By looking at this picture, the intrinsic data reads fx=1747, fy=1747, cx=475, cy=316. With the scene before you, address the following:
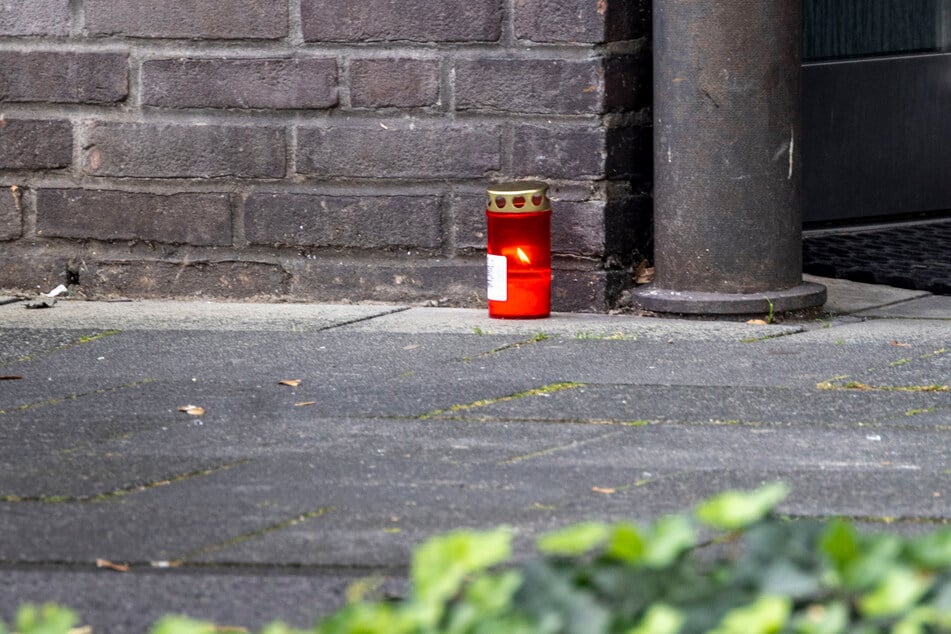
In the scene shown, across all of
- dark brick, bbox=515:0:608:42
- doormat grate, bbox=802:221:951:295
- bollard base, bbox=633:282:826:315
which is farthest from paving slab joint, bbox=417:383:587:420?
doormat grate, bbox=802:221:951:295

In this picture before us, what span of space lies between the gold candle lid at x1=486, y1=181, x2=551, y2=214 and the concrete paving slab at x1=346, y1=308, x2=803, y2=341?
1.08 ft

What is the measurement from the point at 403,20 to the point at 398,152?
38cm

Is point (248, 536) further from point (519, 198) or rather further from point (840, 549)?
point (519, 198)

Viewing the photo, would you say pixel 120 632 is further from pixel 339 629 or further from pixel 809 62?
pixel 809 62

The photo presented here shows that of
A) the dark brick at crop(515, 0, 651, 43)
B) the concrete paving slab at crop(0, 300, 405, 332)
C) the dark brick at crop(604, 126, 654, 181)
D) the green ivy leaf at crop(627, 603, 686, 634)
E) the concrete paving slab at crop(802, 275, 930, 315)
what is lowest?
the green ivy leaf at crop(627, 603, 686, 634)

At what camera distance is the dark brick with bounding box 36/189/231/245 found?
5.29 metres

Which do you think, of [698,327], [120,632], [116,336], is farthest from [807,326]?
[120,632]

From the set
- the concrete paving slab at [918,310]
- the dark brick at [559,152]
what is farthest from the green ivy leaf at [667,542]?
the concrete paving slab at [918,310]

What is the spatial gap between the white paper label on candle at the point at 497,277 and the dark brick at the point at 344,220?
284mm

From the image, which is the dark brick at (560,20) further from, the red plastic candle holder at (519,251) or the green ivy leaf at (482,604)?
the green ivy leaf at (482,604)

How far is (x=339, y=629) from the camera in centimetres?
174

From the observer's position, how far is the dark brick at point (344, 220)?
16.9 ft

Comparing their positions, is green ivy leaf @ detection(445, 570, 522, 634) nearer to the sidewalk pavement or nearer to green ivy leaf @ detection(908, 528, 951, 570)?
green ivy leaf @ detection(908, 528, 951, 570)

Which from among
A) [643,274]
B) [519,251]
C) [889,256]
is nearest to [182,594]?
[519,251]
